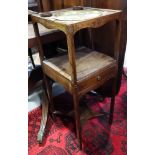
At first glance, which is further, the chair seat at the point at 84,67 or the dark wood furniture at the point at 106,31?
the dark wood furniture at the point at 106,31

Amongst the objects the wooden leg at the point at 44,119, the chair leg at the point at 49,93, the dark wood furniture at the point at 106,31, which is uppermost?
the dark wood furniture at the point at 106,31

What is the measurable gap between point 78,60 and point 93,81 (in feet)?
0.68

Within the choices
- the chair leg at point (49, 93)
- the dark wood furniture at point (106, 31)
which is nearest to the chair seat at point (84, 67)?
the chair leg at point (49, 93)

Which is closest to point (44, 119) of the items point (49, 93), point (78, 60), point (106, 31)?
point (49, 93)

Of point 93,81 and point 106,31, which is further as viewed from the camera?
point 106,31

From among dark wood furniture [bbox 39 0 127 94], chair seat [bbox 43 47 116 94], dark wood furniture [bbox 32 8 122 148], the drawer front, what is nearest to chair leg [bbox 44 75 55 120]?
dark wood furniture [bbox 32 8 122 148]

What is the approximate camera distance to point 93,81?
1.08 meters

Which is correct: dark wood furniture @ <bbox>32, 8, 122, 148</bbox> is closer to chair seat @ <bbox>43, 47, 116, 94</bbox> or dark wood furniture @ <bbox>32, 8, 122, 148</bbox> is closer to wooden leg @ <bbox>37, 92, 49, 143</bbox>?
chair seat @ <bbox>43, 47, 116, 94</bbox>

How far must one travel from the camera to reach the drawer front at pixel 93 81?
1.03 metres

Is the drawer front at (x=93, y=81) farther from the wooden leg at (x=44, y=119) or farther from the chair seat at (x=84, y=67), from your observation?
the wooden leg at (x=44, y=119)

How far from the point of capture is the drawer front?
1.03 m

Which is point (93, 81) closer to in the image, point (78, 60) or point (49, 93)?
point (78, 60)
